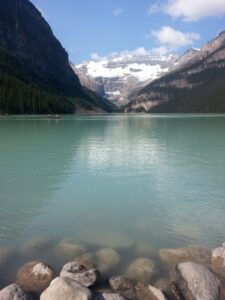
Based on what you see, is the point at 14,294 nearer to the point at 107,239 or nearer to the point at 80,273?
the point at 80,273

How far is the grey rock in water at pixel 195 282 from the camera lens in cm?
1292

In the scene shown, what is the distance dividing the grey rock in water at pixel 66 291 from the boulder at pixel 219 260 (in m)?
5.46

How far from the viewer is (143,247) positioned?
1734cm

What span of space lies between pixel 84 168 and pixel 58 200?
12808 millimetres

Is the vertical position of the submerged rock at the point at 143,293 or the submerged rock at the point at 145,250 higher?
the submerged rock at the point at 143,293

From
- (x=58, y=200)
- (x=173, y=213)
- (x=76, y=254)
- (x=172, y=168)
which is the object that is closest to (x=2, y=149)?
(x=172, y=168)

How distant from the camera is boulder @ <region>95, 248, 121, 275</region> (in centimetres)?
1505

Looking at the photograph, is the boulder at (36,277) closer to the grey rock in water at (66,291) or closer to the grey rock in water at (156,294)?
the grey rock in water at (66,291)

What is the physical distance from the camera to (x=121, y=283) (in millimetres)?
13703

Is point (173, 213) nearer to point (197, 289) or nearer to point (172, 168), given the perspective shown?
point (197, 289)

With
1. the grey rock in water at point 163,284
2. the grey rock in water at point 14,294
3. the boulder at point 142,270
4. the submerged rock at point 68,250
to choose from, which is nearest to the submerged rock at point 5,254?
the submerged rock at point 68,250

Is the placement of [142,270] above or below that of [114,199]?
above

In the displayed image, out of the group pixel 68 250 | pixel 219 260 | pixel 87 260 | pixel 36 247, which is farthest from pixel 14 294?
pixel 219 260

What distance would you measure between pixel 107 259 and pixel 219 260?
14.8ft
